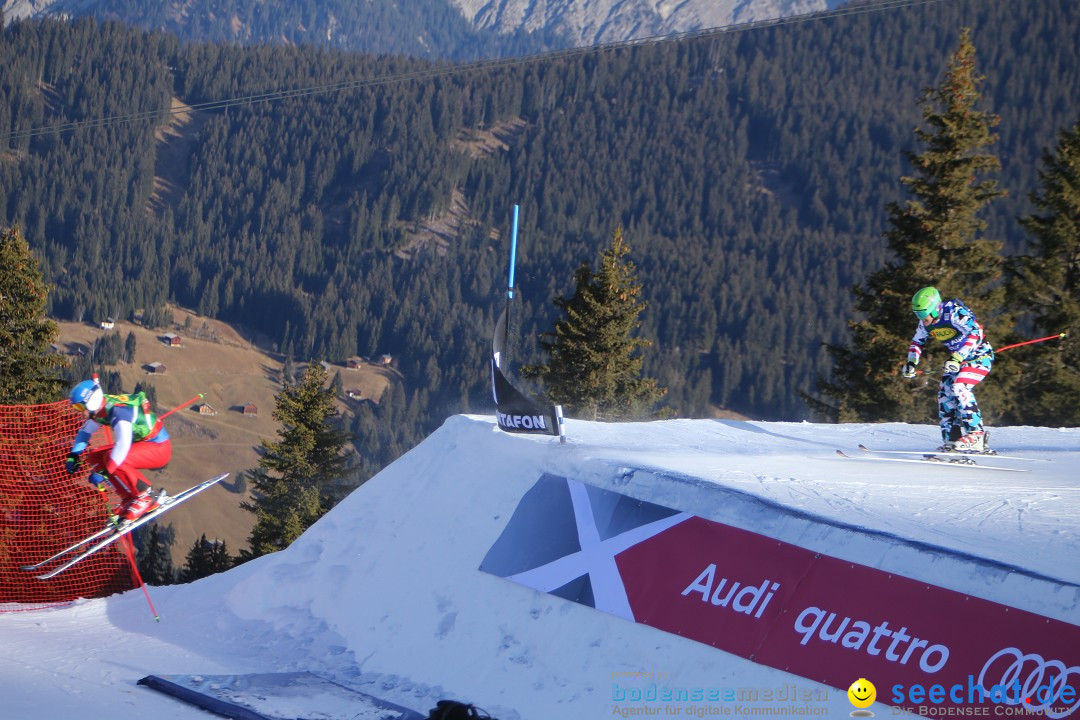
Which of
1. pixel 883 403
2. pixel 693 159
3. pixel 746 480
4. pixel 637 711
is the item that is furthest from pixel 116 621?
pixel 693 159

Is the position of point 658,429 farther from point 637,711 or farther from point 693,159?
point 693,159

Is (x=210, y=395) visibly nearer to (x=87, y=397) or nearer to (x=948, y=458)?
(x=87, y=397)

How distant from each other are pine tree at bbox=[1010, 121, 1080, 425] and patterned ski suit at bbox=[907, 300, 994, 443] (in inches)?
655

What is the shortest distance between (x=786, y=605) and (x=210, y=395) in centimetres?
12736

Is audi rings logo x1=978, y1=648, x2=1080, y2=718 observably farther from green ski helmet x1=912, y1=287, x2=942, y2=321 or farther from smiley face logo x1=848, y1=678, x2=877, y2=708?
green ski helmet x1=912, y1=287, x2=942, y2=321

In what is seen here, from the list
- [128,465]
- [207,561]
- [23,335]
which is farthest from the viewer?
[207,561]

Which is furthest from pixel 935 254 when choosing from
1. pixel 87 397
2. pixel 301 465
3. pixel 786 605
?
pixel 87 397

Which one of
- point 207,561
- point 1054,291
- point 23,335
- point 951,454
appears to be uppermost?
point 1054,291

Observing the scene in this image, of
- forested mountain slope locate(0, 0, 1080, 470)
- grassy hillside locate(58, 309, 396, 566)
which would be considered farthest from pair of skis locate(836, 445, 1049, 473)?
forested mountain slope locate(0, 0, 1080, 470)

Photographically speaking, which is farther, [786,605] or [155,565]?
[155,565]

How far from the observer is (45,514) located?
12.9 metres

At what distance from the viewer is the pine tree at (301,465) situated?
96.6ft

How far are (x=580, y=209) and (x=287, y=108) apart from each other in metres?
65.1

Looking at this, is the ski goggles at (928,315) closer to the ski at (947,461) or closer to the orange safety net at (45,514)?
the ski at (947,461)
